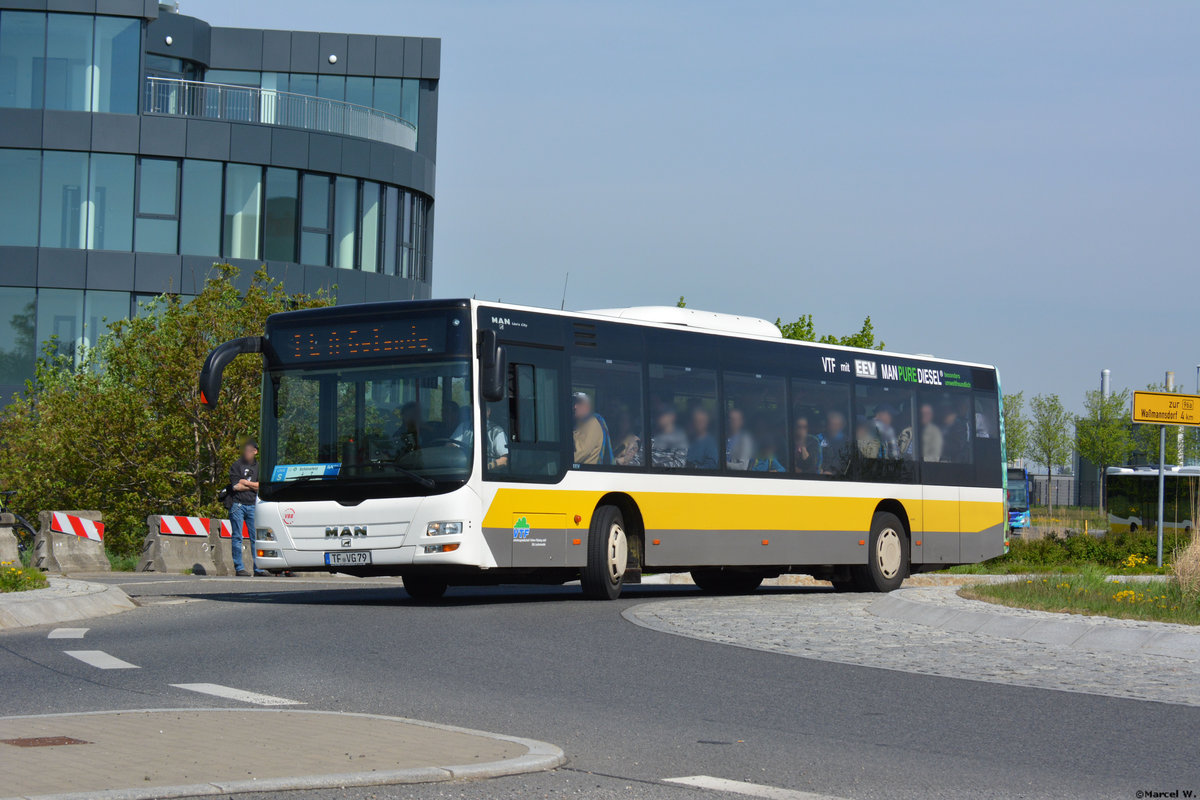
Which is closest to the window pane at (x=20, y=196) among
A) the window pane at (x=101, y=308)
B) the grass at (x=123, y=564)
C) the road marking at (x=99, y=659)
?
the window pane at (x=101, y=308)

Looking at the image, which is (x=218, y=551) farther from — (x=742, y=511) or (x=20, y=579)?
(x=742, y=511)

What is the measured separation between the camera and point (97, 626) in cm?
1340

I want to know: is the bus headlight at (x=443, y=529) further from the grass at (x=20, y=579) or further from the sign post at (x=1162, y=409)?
the sign post at (x=1162, y=409)

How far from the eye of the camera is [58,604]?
14062 mm

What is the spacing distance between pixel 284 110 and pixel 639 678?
41755mm

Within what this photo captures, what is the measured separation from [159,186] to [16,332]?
608 cm

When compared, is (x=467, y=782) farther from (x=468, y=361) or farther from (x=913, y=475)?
(x=913, y=475)

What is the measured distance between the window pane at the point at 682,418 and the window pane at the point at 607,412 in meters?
0.26

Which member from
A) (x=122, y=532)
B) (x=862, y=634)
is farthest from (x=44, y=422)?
(x=862, y=634)

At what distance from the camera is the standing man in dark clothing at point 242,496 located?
2248cm

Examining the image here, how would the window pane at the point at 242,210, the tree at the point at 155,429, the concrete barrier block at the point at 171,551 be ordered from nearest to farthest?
1. the concrete barrier block at the point at 171,551
2. the tree at the point at 155,429
3. the window pane at the point at 242,210

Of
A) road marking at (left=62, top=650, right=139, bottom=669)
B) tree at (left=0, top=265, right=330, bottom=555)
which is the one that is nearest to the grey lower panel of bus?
road marking at (left=62, top=650, right=139, bottom=669)

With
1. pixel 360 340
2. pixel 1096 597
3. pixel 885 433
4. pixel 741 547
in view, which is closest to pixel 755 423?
pixel 741 547

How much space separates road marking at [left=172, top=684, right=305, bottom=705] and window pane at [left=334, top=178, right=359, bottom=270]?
41950mm
